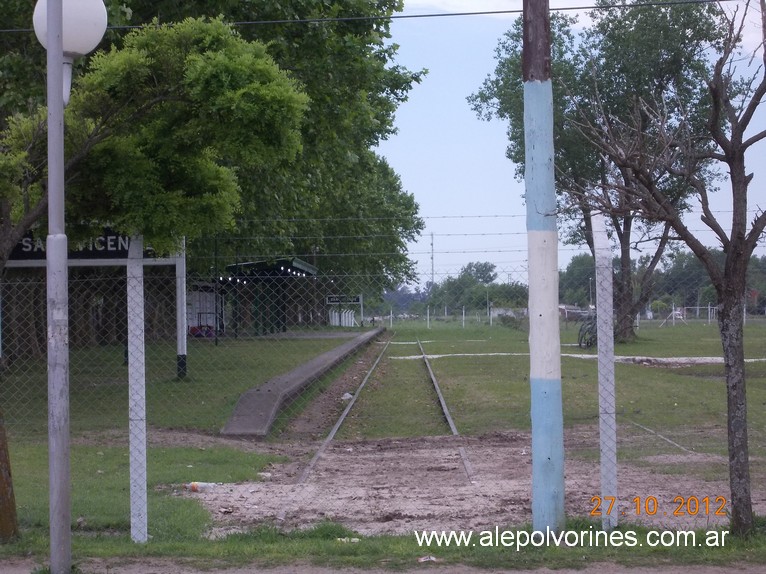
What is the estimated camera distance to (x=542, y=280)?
7.36m

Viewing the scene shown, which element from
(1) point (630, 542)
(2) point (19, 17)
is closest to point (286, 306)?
(1) point (630, 542)

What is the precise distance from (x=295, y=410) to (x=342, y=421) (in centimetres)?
196

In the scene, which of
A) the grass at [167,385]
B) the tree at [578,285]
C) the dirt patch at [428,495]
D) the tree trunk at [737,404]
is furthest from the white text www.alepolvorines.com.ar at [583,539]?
the grass at [167,385]

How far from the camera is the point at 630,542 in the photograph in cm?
709

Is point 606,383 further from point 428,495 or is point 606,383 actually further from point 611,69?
point 611,69

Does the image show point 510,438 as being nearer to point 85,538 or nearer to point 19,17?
point 85,538

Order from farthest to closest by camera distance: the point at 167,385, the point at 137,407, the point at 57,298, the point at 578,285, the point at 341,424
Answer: the point at 167,385, the point at 341,424, the point at 578,285, the point at 137,407, the point at 57,298

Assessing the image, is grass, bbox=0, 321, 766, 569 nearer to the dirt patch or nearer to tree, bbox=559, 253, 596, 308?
the dirt patch

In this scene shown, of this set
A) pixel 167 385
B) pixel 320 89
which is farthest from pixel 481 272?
pixel 167 385

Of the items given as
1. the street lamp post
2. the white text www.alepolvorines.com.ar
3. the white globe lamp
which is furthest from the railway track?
the white globe lamp

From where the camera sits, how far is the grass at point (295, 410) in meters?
6.95

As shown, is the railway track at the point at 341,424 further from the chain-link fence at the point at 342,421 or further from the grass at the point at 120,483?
the grass at the point at 120,483

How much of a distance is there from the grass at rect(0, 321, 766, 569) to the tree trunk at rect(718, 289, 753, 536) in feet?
0.93

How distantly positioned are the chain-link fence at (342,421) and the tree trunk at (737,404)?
2.67 feet
